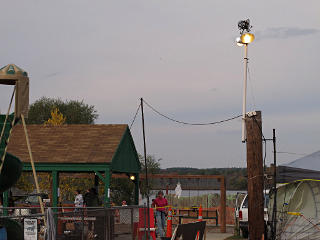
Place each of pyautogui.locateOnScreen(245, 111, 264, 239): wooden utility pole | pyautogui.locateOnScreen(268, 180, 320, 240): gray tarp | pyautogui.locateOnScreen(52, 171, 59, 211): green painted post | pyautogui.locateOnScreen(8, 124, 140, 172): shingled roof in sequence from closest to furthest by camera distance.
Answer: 1. pyautogui.locateOnScreen(245, 111, 264, 239): wooden utility pole
2. pyautogui.locateOnScreen(268, 180, 320, 240): gray tarp
3. pyautogui.locateOnScreen(52, 171, 59, 211): green painted post
4. pyautogui.locateOnScreen(8, 124, 140, 172): shingled roof

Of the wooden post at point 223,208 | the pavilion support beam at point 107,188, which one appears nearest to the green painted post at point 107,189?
the pavilion support beam at point 107,188

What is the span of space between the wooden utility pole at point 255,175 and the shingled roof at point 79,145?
834 centimetres

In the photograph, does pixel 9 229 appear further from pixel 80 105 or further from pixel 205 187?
pixel 80 105

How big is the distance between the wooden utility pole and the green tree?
50.8 m

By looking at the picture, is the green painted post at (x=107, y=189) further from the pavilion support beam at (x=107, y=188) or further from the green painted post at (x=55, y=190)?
the green painted post at (x=55, y=190)

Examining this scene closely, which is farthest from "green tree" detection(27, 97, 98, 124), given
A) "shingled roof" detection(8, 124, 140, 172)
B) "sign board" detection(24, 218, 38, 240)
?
"sign board" detection(24, 218, 38, 240)

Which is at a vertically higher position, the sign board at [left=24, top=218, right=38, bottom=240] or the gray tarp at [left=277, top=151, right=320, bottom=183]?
the gray tarp at [left=277, top=151, right=320, bottom=183]

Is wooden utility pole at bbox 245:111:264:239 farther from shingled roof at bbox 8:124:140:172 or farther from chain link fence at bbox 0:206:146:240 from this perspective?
shingled roof at bbox 8:124:140:172

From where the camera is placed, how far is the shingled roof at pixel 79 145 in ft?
81.0

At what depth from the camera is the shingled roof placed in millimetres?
24703

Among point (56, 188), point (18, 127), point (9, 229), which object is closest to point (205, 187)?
point (18, 127)

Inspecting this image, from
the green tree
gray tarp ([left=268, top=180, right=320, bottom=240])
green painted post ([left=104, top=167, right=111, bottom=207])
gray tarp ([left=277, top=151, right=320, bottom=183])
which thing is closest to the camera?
gray tarp ([left=268, top=180, right=320, bottom=240])

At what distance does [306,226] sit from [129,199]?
3204cm

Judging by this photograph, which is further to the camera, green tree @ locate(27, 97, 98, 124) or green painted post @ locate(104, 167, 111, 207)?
green tree @ locate(27, 97, 98, 124)
